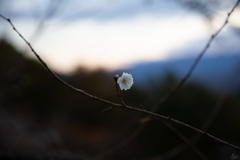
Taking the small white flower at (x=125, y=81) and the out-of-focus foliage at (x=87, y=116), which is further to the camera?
the out-of-focus foliage at (x=87, y=116)

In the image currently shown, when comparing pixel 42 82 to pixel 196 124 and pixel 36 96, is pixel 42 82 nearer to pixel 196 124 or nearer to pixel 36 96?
pixel 36 96

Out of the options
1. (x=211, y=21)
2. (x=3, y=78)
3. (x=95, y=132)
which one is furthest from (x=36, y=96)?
(x=211, y=21)

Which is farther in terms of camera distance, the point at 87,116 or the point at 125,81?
the point at 87,116

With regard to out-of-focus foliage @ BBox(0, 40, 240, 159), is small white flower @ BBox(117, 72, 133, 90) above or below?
above

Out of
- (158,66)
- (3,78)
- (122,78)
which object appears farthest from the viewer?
(158,66)

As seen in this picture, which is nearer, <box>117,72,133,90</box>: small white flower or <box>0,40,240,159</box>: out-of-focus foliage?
<box>117,72,133,90</box>: small white flower

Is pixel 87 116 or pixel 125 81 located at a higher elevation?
pixel 125 81

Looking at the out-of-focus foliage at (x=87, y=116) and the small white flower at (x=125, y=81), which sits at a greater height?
the small white flower at (x=125, y=81)

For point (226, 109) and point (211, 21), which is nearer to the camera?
point (211, 21)
